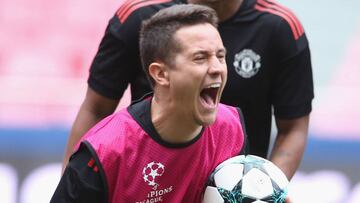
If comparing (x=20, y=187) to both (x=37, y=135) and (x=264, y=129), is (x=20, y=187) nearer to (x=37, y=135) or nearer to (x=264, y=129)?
(x=37, y=135)

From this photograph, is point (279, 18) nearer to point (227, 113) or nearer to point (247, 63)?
point (247, 63)

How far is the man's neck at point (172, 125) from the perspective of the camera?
3145 mm

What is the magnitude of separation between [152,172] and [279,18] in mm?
919

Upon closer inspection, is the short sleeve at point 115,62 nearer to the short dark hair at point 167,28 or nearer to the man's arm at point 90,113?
the man's arm at point 90,113

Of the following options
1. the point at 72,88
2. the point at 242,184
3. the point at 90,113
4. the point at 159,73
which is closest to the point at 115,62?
the point at 90,113

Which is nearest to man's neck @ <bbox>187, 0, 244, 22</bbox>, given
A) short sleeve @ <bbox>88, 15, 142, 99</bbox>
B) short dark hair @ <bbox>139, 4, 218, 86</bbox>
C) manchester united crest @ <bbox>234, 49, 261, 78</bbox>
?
manchester united crest @ <bbox>234, 49, 261, 78</bbox>

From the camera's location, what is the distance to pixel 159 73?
3.13 meters

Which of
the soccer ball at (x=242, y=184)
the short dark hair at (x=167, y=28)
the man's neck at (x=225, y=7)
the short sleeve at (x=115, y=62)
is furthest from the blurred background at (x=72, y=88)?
the short dark hair at (x=167, y=28)

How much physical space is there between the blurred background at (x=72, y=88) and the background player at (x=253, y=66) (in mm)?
1692

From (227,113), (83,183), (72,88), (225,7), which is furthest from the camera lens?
(72,88)

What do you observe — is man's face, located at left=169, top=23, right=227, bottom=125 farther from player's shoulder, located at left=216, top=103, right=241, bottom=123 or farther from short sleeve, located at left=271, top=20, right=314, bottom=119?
short sleeve, located at left=271, top=20, right=314, bottom=119

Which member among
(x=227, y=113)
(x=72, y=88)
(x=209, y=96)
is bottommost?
(x=72, y=88)

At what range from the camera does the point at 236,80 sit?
3678mm

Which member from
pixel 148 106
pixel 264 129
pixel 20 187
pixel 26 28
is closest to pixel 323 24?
pixel 26 28
